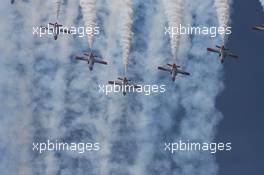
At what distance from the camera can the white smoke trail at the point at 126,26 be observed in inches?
4564

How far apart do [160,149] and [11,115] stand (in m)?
22.7

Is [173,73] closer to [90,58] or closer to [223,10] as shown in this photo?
[90,58]

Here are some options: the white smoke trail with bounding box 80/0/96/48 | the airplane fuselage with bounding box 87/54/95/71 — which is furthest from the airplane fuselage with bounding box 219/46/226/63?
the white smoke trail with bounding box 80/0/96/48

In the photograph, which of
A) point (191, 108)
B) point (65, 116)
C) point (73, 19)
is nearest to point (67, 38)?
point (73, 19)

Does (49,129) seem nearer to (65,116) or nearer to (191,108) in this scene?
(65,116)

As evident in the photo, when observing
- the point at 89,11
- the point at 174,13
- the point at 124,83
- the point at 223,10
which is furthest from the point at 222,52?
the point at 89,11

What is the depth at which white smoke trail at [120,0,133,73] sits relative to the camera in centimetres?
11594

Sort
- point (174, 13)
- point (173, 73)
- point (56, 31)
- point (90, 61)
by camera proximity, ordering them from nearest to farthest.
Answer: point (174, 13) < point (56, 31) < point (90, 61) < point (173, 73)

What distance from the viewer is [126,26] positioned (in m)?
117

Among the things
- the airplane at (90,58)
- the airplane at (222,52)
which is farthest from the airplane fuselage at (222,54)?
the airplane at (90,58)

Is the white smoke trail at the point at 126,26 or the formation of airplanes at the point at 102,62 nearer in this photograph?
the white smoke trail at the point at 126,26

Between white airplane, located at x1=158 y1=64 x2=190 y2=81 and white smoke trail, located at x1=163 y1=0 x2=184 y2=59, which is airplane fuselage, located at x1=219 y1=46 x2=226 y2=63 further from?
white smoke trail, located at x1=163 y1=0 x2=184 y2=59

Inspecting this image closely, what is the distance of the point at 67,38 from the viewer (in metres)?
125

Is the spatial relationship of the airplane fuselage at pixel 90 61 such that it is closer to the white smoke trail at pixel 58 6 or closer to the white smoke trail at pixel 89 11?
the white smoke trail at pixel 58 6
